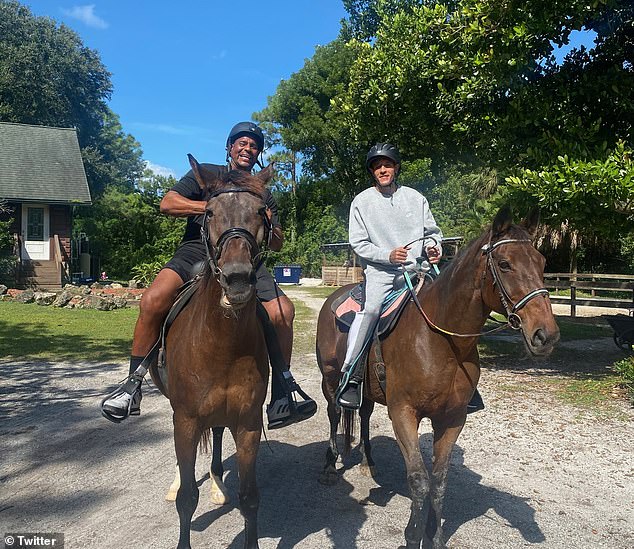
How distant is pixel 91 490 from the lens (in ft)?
Answer: 15.2

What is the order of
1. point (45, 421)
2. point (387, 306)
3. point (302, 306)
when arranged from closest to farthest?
point (387, 306), point (45, 421), point (302, 306)

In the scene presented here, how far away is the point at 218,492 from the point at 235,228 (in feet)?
9.31

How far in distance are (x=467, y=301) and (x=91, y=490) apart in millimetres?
3687

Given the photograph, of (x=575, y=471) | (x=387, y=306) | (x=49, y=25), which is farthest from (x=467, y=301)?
(x=49, y=25)

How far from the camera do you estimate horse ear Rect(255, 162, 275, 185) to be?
3297mm

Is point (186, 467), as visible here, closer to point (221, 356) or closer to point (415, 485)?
point (221, 356)

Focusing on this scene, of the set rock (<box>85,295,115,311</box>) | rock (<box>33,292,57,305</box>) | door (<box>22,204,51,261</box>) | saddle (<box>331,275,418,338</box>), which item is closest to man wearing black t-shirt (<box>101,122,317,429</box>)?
saddle (<box>331,275,418,338</box>)

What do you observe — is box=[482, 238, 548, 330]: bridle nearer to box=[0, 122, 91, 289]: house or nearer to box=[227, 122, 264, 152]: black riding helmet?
box=[227, 122, 264, 152]: black riding helmet

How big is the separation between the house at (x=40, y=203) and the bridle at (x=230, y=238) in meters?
25.0

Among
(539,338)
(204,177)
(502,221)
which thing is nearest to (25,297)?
(204,177)

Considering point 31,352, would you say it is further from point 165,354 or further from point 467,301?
point 467,301

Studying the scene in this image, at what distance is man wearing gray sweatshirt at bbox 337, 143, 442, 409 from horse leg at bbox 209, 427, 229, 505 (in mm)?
1285

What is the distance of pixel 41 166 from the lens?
91.1ft

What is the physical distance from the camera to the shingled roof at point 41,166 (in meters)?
25.6
